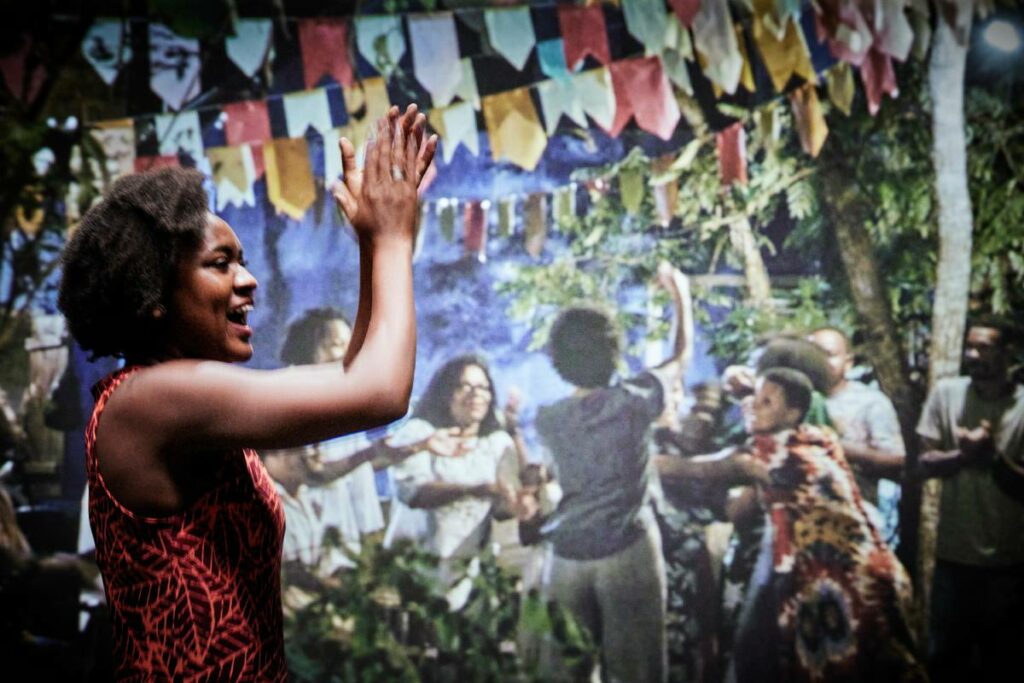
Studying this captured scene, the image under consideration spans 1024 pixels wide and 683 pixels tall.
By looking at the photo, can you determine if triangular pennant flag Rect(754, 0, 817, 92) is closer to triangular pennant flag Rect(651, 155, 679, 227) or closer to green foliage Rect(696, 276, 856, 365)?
triangular pennant flag Rect(651, 155, 679, 227)

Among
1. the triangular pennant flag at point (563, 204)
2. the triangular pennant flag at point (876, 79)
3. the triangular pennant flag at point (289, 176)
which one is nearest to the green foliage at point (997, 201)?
the triangular pennant flag at point (876, 79)

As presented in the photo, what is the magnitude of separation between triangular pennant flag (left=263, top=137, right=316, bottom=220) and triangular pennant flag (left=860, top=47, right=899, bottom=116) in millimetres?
1767

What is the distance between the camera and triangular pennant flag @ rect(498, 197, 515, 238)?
3.11 meters

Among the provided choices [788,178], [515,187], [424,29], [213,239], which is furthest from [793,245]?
[213,239]

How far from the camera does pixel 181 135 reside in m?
3.19

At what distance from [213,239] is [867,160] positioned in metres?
2.45

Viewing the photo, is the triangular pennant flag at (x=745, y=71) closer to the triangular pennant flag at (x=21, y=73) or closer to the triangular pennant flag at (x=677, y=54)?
the triangular pennant flag at (x=677, y=54)

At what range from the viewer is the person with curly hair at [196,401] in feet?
3.46

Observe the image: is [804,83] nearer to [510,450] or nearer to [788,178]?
[788,178]

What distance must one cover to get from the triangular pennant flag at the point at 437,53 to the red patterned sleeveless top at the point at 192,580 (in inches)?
84.7

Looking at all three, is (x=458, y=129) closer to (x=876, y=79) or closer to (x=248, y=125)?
(x=248, y=125)

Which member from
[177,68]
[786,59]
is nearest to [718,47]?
[786,59]

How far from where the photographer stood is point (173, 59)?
3197 millimetres

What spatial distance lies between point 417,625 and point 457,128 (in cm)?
156
